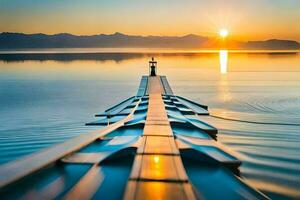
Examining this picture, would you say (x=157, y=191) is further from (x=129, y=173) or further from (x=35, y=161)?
(x=35, y=161)

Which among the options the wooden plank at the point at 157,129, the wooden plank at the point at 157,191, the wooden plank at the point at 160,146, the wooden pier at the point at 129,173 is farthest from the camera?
the wooden plank at the point at 157,129

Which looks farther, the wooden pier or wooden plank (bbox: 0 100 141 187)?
wooden plank (bbox: 0 100 141 187)

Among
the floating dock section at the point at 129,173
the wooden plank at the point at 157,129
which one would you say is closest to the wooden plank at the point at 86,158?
the floating dock section at the point at 129,173

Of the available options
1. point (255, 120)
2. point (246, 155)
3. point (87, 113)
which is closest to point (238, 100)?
point (255, 120)

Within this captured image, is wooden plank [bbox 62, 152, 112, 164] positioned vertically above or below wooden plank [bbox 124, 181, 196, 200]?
below

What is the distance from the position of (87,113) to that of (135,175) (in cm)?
1410

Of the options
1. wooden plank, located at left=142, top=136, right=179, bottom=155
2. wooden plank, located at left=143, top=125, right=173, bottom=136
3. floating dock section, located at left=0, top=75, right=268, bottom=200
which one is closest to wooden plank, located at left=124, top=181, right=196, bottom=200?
floating dock section, located at left=0, top=75, right=268, bottom=200

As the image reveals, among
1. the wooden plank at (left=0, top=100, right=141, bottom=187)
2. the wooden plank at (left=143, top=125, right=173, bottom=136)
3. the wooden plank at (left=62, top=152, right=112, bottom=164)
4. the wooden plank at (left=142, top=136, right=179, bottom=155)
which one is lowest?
the wooden plank at (left=62, top=152, right=112, bottom=164)

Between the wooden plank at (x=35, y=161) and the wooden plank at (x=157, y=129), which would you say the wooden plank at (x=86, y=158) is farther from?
the wooden plank at (x=157, y=129)

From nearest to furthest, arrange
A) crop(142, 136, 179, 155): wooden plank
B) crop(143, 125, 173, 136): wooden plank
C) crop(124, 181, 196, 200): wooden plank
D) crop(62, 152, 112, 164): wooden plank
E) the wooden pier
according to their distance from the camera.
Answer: crop(124, 181, 196, 200): wooden plank
the wooden pier
crop(142, 136, 179, 155): wooden plank
crop(62, 152, 112, 164): wooden plank
crop(143, 125, 173, 136): wooden plank

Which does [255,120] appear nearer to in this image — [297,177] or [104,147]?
[297,177]

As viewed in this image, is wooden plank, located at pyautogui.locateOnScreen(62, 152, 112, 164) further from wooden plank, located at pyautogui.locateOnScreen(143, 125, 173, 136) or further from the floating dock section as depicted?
wooden plank, located at pyautogui.locateOnScreen(143, 125, 173, 136)

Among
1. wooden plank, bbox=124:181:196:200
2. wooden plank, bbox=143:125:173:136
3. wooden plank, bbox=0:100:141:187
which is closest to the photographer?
wooden plank, bbox=124:181:196:200

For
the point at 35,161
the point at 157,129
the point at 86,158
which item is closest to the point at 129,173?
the point at 86,158
